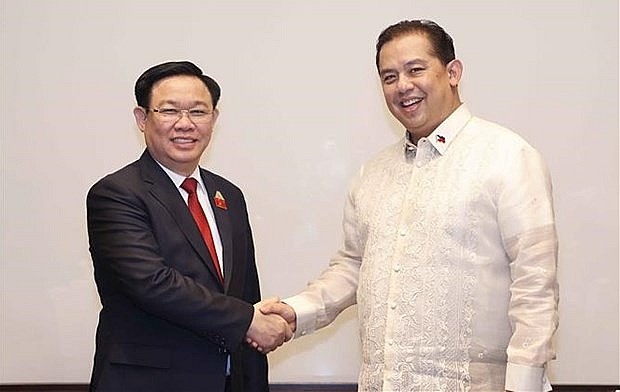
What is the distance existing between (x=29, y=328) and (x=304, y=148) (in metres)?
1.24

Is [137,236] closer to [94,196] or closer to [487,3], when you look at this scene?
[94,196]

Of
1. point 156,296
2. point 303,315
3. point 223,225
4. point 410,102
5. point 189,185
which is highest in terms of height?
point 410,102

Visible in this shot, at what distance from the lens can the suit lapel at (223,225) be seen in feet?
8.37

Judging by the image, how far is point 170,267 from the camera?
2447 mm

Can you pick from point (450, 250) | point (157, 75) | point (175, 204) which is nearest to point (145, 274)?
point (175, 204)

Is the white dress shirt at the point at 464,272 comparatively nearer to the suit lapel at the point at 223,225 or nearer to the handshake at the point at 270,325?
the handshake at the point at 270,325

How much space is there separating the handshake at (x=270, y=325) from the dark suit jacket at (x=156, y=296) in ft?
0.16

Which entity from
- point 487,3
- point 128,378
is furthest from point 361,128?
point 128,378

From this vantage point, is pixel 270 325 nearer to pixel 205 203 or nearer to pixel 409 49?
pixel 205 203

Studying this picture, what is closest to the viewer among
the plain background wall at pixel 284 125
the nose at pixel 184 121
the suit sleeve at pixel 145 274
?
the suit sleeve at pixel 145 274

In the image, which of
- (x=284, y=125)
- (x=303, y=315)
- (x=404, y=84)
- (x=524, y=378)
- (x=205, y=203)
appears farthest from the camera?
(x=284, y=125)

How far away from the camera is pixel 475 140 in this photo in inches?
95.2

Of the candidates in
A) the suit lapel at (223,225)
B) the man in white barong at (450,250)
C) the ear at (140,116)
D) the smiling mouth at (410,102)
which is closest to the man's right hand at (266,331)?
the suit lapel at (223,225)

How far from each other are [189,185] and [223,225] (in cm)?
15
